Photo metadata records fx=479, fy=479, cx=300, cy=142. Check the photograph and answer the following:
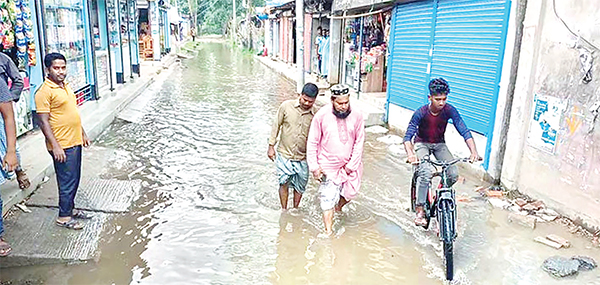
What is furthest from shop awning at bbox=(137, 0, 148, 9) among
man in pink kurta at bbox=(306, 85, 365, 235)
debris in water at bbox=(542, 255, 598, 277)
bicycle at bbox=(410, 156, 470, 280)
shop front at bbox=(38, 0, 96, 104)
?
debris in water at bbox=(542, 255, 598, 277)

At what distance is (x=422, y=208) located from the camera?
523 cm

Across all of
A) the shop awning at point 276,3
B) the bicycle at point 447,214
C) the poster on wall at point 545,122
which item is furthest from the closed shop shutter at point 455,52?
the shop awning at point 276,3

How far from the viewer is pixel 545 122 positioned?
5.89 meters

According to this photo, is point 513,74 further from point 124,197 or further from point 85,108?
point 85,108

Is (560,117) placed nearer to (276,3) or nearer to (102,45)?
(102,45)

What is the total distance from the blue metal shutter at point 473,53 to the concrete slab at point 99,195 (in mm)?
5063

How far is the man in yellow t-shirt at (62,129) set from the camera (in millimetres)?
4418

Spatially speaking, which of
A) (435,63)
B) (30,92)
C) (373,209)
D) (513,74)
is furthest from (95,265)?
(435,63)

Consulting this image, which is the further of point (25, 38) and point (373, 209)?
point (25, 38)

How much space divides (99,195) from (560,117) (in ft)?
18.7

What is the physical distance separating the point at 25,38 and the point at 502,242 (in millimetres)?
7373

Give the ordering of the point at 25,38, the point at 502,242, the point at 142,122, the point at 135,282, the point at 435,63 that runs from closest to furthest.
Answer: the point at 135,282, the point at 502,242, the point at 25,38, the point at 435,63, the point at 142,122

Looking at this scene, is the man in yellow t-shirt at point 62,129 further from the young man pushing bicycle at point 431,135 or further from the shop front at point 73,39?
the shop front at point 73,39

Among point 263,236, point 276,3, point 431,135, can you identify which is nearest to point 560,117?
point 431,135
